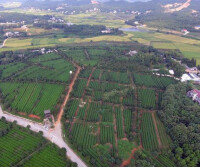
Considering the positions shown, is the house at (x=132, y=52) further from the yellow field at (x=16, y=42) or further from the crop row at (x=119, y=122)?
A: the yellow field at (x=16, y=42)

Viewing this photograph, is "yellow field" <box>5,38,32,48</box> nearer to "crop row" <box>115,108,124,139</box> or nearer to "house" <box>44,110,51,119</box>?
"house" <box>44,110,51,119</box>

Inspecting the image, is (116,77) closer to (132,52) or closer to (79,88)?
(79,88)

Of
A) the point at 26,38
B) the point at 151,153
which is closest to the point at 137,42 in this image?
the point at 26,38

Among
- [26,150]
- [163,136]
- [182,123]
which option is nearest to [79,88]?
[26,150]

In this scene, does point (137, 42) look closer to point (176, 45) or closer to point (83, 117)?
point (176, 45)

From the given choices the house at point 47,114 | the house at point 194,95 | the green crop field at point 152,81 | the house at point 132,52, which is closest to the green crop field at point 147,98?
the green crop field at point 152,81
